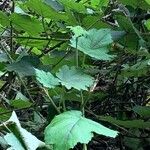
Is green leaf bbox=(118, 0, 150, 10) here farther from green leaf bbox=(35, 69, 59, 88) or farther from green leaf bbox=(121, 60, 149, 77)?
green leaf bbox=(35, 69, 59, 88)

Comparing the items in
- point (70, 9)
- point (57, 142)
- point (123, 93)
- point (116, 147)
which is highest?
point (70, 9)

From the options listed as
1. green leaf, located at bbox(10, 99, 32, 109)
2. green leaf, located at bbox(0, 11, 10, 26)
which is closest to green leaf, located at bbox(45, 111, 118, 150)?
green leaf, located at bbox(10, 99, 32, 109)

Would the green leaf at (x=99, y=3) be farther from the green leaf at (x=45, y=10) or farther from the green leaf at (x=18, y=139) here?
the green leaf at (x=18, y=139)

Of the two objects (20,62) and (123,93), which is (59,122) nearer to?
(20,62)

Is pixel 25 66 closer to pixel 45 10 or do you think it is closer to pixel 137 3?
pixel 45 10

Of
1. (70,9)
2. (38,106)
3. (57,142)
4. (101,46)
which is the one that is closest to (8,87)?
(38,106)

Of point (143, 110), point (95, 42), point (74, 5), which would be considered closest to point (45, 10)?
point (74, 5)
